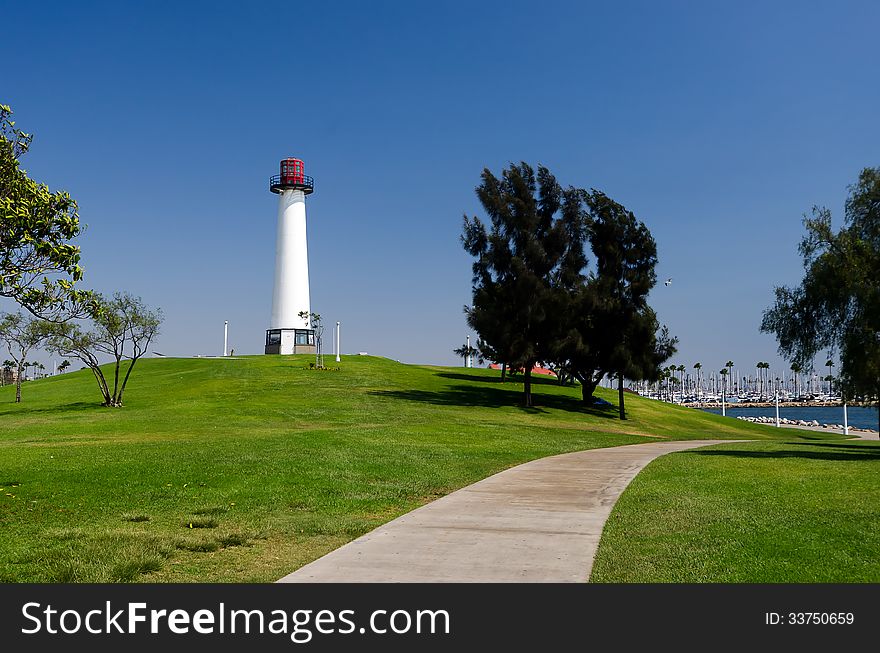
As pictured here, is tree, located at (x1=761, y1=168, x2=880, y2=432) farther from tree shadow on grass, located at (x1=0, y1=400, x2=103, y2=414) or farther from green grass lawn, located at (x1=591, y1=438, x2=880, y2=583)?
tree shadow on grass, located at (x1=0, y1=400, x2=103, y2=414)

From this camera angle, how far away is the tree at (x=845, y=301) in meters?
25.5

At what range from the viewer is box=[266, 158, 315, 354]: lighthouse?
287 ft

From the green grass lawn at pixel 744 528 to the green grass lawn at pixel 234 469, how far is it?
0.72 m

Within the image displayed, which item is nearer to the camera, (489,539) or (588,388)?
(489,539)

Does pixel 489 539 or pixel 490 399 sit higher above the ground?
pixel 490 399

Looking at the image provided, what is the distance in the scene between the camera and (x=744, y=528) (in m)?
10.1

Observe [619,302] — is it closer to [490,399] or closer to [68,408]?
[490,399]

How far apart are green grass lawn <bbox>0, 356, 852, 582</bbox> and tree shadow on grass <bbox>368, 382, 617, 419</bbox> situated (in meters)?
0.53

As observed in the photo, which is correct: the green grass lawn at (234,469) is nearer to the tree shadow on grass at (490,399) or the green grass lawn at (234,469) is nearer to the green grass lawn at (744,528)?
the tree shadow on grass at (490,399)

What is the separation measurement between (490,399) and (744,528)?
39.9m

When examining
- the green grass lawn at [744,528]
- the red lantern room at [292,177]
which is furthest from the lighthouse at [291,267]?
the green grass lawn at [744,528]

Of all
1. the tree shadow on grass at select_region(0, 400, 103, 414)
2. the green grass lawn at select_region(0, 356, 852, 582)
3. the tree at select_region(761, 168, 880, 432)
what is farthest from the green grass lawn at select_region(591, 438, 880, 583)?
the tree shadow on grass at select_region(0, 400, 103, 414)

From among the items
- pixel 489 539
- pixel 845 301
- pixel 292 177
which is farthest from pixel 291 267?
pixel 489 539
